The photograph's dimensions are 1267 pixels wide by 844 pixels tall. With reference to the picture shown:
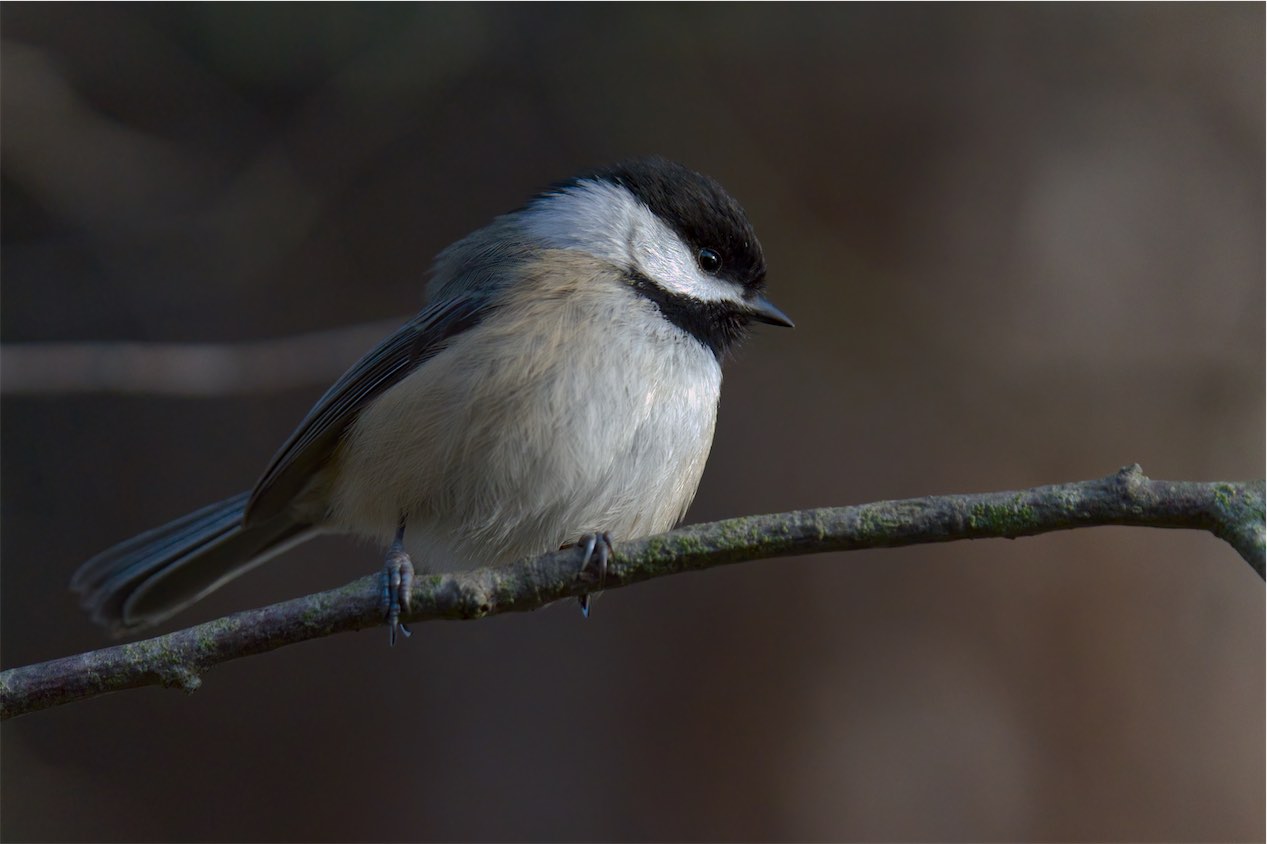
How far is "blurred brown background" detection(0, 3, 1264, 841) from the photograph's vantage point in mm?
3334

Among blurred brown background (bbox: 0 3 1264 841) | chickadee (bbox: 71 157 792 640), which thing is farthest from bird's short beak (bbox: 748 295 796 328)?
blurred brown background (bbox: 0 3 1264 841)

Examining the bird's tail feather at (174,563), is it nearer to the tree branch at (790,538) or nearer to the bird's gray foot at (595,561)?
the tree branch at (790,538)

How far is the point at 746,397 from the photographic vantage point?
366 centimetres

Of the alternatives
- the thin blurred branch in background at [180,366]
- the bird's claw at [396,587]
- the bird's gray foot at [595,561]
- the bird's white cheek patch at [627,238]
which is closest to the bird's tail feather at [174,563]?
the thin blurred branch in background at [180,366]

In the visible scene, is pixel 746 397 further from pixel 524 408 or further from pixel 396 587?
pixel 396 587

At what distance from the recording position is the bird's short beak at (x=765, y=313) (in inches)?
96.0

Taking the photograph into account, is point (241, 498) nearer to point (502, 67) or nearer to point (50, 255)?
point (50, 255)

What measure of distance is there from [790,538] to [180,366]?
69.1 inches

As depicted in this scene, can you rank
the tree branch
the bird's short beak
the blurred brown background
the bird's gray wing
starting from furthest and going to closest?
the blurred brown background, the bird's short beak, the bird's gray wing, the tree branch

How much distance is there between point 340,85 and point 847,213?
1.88 meters

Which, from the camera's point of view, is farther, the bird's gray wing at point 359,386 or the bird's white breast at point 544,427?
the bird's gray wing at point 359,386

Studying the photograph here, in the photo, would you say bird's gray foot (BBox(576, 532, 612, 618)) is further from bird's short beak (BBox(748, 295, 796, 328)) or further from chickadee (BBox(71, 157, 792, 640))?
bird's short beak (BBox(748, 295, 796, 328))

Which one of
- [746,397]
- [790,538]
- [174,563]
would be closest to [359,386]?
[174,563]

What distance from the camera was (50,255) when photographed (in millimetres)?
3623
